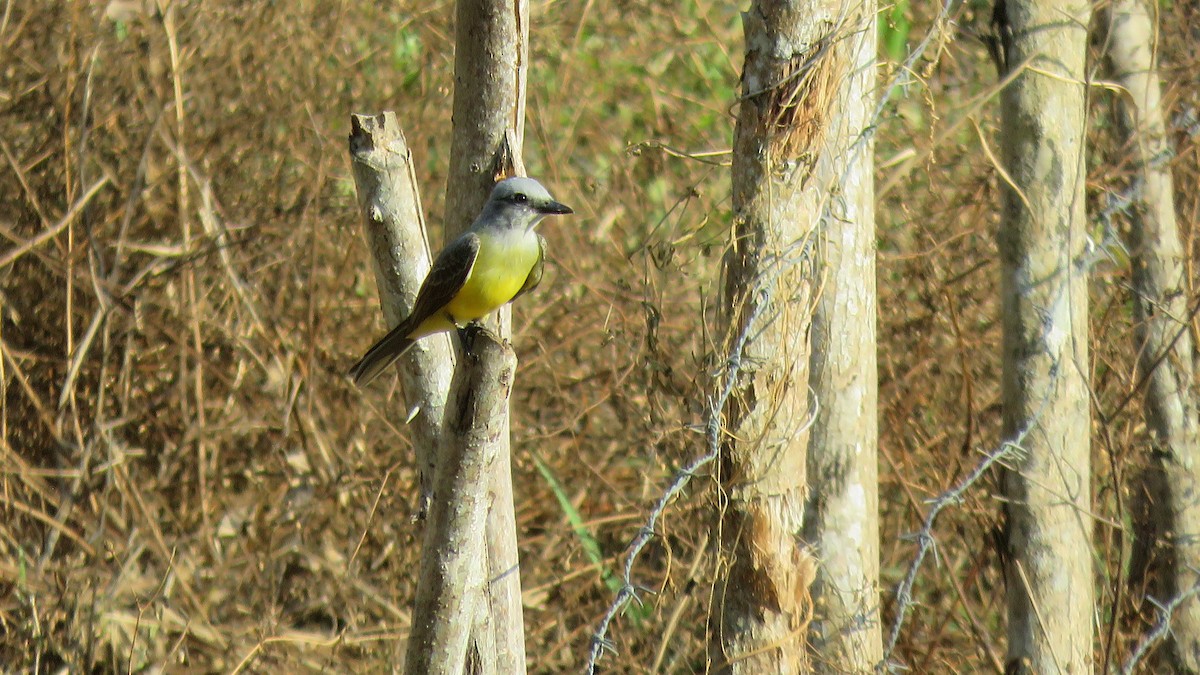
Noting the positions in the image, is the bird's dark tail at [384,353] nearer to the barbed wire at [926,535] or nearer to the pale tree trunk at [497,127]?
the pale tree trunk at [497,127]

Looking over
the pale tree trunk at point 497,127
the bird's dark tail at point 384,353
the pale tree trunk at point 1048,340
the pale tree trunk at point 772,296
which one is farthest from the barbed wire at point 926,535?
the bird's dark tail at point 384,353

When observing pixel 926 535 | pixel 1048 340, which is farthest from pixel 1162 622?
pixel 926 535

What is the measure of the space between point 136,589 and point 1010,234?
366cm

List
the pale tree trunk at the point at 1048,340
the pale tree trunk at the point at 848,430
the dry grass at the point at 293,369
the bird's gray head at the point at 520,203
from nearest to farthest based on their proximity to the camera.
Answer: the bird's gray head at the point at 520,203 < the pale tree trunk at the point at 848,430 < the pale tree trunk at the point at 1048,340 < the dry grass at the point at 293,369

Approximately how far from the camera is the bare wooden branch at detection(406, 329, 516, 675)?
2.71 metres

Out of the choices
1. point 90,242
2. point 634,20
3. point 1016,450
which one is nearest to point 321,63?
point 90,242

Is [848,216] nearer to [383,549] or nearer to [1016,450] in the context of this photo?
[1016,450]

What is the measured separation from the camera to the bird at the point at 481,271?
11.4 feet

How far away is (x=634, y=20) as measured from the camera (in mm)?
6629

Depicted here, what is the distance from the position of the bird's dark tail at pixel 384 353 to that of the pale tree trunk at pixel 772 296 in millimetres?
870

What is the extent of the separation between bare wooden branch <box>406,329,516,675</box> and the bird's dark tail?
642 millimetres

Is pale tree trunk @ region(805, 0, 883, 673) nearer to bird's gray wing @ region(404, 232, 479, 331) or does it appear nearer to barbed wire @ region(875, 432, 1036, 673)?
barbed wire @ region(875, 432, 1036, 673)

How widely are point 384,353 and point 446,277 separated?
11.3 inches

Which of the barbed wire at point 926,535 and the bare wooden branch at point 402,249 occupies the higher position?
the bare wooden branch at point 402,249
